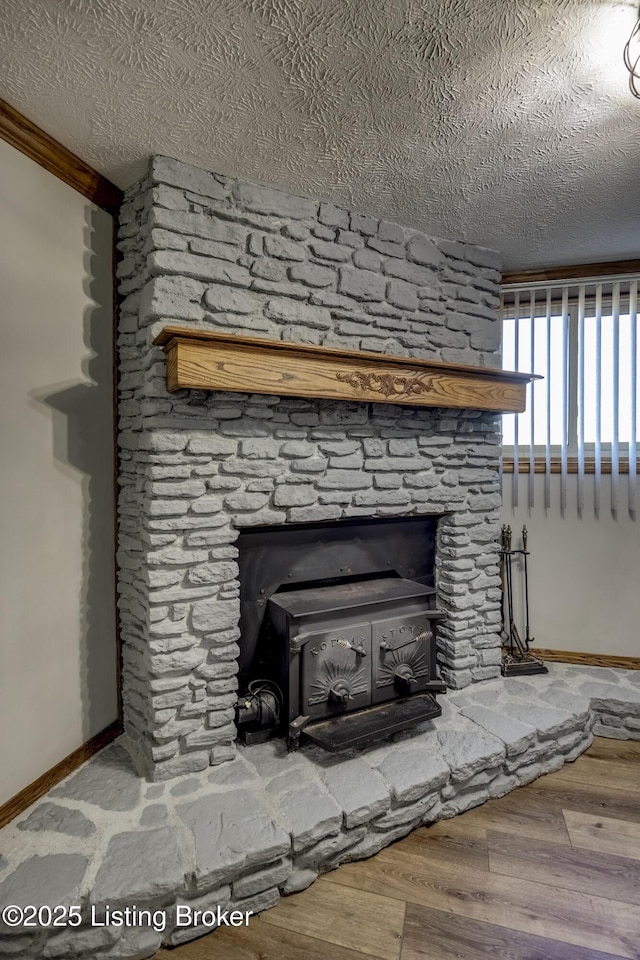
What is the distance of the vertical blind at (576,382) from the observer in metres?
2.76

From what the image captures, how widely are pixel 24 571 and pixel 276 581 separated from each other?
0.96 m

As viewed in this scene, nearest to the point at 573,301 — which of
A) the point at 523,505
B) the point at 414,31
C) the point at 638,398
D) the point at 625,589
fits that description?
the point at 638,398

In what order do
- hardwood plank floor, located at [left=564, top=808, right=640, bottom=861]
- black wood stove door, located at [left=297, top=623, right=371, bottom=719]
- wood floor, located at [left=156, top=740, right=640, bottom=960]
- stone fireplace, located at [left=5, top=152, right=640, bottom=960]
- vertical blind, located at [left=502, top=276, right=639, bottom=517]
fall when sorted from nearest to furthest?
wood floor, located at [left=156, top=740, right=640, bottom=960] → stone fireplace, located at [left=5, top=152, right=640, bottom=960] → hardwood plank floor, located at [left=564, top=808, right=640, bottom=861] → black wood stove door, located at [left=297, top=623, right=371, bottom=719] → vertical blind, located at [left=502, top=276, right=639, bottom=517]

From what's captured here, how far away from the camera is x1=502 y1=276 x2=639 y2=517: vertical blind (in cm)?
276

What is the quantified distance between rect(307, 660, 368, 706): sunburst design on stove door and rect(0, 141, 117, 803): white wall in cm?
88

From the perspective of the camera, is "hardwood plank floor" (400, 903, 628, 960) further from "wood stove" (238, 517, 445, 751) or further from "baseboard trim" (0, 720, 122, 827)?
"baseboard trim" (0, 720, 122, 827)

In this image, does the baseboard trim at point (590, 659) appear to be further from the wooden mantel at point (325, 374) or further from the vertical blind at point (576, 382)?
the wooden mantel at point (325, 374)

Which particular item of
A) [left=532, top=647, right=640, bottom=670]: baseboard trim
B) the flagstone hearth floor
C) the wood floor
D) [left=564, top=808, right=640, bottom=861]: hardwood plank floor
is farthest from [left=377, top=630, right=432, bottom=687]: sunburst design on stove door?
[left=532, top=647, right=640, bottom=670]: baseboard trim

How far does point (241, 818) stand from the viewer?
159cm

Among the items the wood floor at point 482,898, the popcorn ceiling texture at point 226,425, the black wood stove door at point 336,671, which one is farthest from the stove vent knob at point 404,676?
the popcorn ceiling texture at point 226,425

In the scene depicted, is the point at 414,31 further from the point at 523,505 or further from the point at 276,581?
the point at 523,505

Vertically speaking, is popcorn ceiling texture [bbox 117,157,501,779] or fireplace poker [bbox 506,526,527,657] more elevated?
popcorn ceiling texture [bbox 117,157,501,779]

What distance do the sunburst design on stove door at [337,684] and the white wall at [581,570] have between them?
1.41 meters

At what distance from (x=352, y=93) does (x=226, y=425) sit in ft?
3.79
